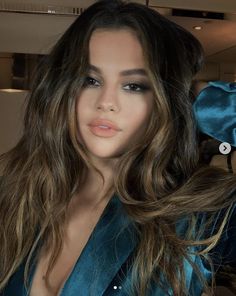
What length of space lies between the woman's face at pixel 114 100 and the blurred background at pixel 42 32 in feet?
2.97

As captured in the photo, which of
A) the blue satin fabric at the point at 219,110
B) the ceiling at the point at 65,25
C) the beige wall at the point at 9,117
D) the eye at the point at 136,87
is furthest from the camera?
the beige wall at the point at 9,117

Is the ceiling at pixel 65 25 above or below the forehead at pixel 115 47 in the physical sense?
above

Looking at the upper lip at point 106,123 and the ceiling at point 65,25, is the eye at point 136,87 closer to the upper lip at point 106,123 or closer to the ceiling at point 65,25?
the upper lip at point 106,123

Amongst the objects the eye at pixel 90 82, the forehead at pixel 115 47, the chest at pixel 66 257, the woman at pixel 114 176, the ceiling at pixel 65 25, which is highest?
the ceiling at pixel 65 25

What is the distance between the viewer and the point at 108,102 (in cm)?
87

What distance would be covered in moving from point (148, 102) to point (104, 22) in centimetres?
22

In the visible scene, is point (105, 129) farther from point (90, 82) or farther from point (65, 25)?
point (65, 25)

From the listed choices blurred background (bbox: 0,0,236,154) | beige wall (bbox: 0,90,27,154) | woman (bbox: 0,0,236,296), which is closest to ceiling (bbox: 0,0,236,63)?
blurred background (bbox: 0,0,236,154)

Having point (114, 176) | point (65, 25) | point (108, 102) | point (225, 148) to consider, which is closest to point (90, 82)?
point (108, 102)

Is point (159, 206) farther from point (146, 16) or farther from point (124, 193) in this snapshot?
point (146, 16)

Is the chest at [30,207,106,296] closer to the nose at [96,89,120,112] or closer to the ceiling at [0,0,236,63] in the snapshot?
the nose at [96,89,120,112]

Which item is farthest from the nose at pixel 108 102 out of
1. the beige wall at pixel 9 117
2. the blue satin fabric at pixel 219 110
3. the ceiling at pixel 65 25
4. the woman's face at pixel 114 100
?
the beige wall at pixel 9 117

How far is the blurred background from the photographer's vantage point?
1790 millimetres

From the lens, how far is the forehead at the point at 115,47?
894 millimetres
